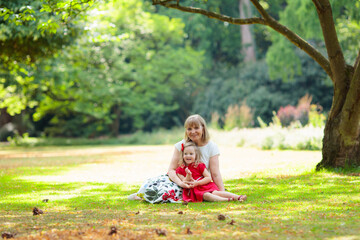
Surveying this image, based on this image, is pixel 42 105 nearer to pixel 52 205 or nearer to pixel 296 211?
pixel 52 205

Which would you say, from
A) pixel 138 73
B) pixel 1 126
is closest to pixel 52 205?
pixel 138 73

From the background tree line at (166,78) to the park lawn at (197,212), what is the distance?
1474 centimetres

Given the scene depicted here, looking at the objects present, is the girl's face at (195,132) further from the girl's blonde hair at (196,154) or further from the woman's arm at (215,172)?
the woman's arm at (215,172)

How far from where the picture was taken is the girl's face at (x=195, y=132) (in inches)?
255

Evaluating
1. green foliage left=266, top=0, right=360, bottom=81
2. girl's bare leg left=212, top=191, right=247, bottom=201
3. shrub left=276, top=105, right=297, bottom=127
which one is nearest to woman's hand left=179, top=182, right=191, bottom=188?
girl's bare leg left=212, top=191, right=247, bottom=201

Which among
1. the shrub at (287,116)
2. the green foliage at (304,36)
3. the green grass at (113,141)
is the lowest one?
the green grass at (113,141)

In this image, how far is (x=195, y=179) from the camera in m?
6.42

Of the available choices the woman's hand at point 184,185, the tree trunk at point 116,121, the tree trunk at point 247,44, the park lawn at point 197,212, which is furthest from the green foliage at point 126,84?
the woman's hand at point 184,185

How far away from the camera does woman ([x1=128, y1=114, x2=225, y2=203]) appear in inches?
247

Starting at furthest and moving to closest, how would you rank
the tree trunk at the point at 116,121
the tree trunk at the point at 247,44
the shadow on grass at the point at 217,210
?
1. the tree trunk at the point at 247,44
2. the tree trunk at the point at 116,121
3. the shadow on grass at the point at 217,210

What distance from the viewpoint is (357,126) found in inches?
329

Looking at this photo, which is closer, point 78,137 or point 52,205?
point 52,205

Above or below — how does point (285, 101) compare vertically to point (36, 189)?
above

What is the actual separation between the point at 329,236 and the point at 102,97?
2631 centimetres
